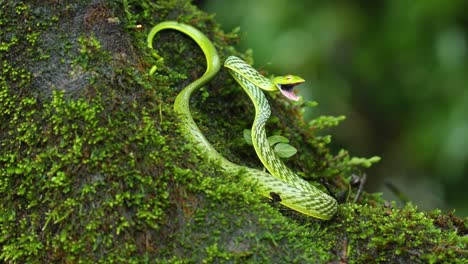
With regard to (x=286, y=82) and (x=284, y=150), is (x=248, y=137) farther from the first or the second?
(x=286, y=82)

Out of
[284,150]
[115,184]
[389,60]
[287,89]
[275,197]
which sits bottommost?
[115,184]

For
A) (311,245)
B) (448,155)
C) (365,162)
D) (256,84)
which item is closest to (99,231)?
(311,245)

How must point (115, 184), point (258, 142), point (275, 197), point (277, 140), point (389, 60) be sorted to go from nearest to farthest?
point (115, 184), point (275, 197), point (258, 142), point (277, 140), point (389, 60)

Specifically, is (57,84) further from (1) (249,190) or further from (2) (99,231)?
(1) (249,190)

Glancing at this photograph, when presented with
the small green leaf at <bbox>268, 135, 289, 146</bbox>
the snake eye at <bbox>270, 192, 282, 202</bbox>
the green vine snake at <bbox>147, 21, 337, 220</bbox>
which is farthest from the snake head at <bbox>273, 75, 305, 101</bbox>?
the snake eye at <bbox>270, 192, 282, 202</bbox>

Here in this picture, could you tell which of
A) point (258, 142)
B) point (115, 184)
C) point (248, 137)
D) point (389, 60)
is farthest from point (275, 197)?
point (389, 60)

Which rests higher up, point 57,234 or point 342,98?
point 342,98
